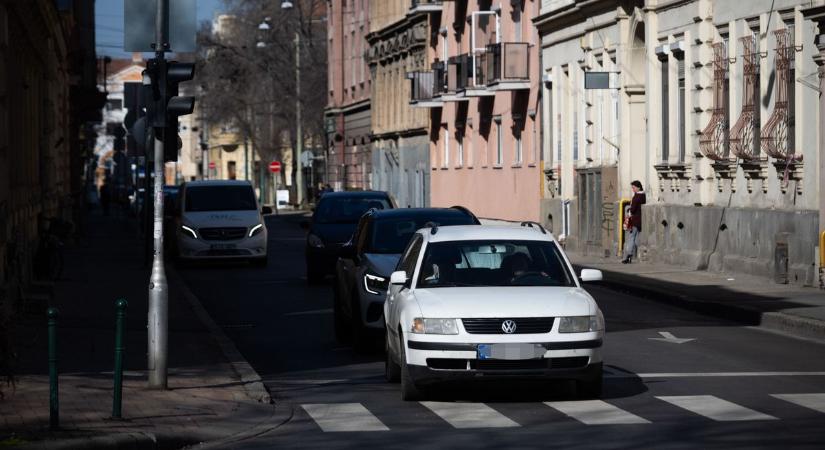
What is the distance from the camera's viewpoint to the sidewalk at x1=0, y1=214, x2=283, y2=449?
1132 cm

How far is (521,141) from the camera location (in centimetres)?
5038

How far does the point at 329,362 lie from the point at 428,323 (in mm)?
4098

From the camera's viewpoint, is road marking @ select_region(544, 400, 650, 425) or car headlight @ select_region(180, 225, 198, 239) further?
car headlight @ select_region(180, 225, 198, 239)

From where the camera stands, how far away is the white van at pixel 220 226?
36562 mm

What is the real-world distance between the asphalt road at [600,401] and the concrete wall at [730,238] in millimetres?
4992

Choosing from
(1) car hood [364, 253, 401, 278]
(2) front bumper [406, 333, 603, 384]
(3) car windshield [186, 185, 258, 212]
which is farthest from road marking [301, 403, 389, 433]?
(3) car windshield [186, 185, 258, 212]

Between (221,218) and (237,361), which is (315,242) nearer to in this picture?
(221,218)

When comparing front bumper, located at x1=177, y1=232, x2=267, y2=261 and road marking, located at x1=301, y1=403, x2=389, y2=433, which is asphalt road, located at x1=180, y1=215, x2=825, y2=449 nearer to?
road marking, located at x1=301, y1=403, x2=389, y2=433

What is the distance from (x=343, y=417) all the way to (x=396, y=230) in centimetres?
750

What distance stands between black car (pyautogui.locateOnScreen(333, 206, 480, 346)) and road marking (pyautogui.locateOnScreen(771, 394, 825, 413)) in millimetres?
3504

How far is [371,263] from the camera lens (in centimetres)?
1798

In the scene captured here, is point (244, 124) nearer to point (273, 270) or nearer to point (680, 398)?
point (273, 270)

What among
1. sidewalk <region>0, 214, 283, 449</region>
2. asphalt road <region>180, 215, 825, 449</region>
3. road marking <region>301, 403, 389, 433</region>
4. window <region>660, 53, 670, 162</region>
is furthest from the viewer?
window <region>660, 53, 670, 162</region>

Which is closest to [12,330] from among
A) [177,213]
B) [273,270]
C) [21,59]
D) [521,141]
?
[21,59]
